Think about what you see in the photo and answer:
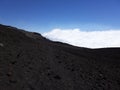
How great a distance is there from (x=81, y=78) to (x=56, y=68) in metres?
→ 2.01

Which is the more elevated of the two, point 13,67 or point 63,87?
point 13,67

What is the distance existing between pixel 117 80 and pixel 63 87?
5594mm

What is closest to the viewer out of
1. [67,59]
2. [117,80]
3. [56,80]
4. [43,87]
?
[43,87]

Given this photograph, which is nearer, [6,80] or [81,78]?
[6,80]

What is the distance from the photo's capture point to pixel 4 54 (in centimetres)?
1549

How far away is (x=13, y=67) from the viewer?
13.7m

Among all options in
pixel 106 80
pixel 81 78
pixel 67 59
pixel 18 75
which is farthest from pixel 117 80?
pixel 18 75

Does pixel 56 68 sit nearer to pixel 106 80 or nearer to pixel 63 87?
pixel 63 87

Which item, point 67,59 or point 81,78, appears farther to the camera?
point 67,59

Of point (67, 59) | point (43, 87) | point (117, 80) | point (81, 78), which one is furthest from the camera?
point (67, 59)

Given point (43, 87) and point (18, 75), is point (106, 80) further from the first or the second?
point (18, 75)

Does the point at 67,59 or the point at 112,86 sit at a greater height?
the point at 67,59

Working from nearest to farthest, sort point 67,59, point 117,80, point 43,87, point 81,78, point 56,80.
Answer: point 43,87 < point 56,80 < point 81,78 < point 117,80 < point 67,59

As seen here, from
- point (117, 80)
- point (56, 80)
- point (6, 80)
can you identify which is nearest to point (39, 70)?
point (56, 80)
